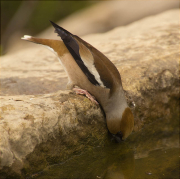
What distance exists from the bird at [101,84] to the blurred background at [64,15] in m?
6.22

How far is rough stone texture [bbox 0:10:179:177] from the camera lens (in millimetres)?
3020

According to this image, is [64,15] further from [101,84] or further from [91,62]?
[101,84]

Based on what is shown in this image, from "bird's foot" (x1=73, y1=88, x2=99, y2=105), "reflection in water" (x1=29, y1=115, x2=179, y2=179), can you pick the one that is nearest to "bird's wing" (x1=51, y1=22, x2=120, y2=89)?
"bird's foot" (x1=73, y1=88, x2=99, y2=105)

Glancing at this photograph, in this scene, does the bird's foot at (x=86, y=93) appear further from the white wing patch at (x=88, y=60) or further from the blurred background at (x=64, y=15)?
the blurred background at (x=64, y=15)

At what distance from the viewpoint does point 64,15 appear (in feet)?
40.9

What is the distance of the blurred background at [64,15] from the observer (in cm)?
1050

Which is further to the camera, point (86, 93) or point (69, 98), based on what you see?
point (86, 93)

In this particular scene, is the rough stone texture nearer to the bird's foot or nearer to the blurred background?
the bird's foot

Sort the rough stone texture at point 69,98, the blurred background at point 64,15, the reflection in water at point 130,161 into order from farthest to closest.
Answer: the blurred background at point 64,15 < the reflection in water at point 130,161 < the rough stone texture at point 69,98

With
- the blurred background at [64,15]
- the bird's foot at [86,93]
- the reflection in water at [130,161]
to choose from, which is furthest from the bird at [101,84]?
the blurred background at [64,15]

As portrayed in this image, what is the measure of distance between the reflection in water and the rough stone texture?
111 millimetres

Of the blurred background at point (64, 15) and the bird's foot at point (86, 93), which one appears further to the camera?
the blurred background at point (64, 15)

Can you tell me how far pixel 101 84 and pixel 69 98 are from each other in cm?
48

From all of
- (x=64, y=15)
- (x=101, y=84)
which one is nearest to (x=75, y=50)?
(x=101, y=84)
